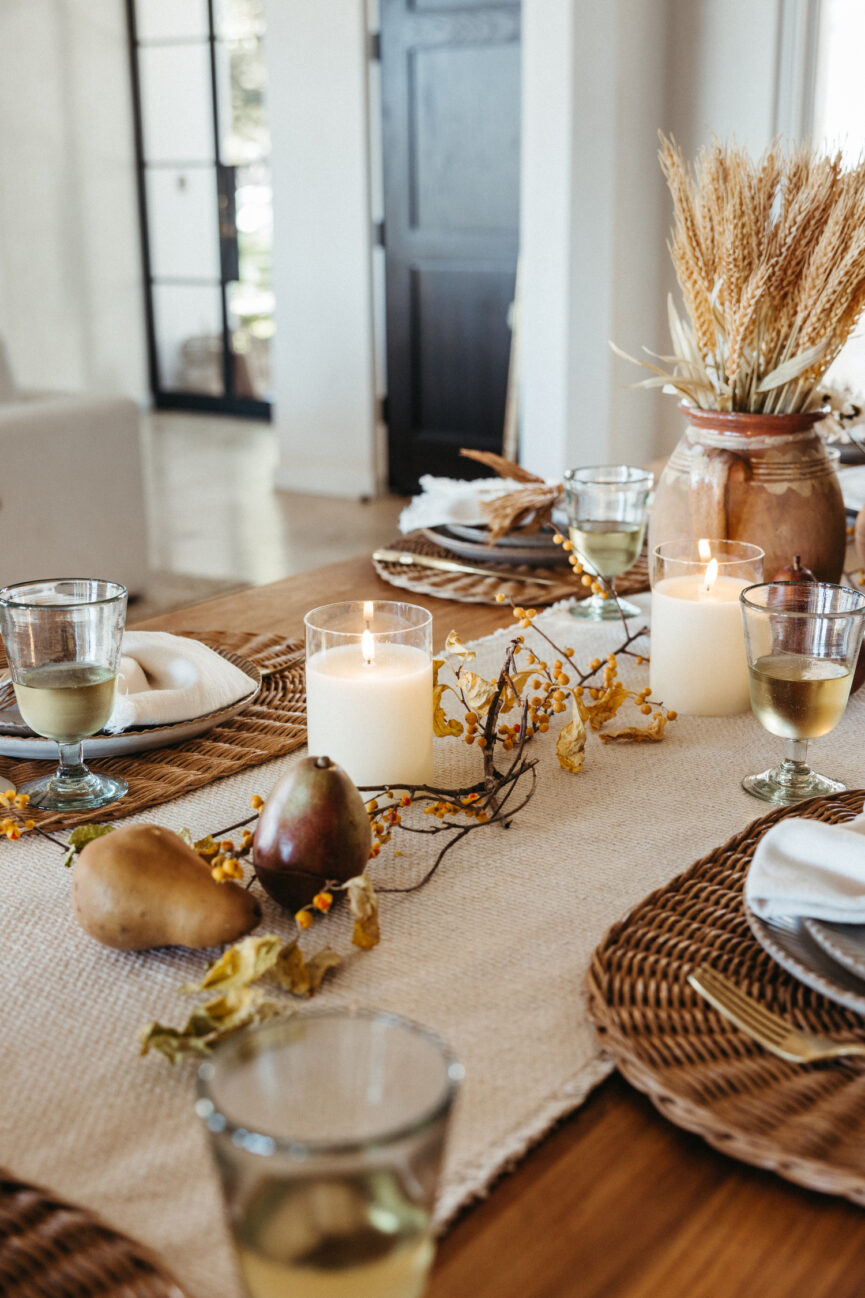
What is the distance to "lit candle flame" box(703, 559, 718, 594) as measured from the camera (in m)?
0.99

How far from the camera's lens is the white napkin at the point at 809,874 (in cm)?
61

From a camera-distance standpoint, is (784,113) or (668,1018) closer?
(668,1018)

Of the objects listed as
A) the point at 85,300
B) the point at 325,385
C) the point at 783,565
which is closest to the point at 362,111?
the point at 325,385

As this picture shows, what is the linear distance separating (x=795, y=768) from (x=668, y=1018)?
13.0 inches

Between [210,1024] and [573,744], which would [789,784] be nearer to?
[573,744]

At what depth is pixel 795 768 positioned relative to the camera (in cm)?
86

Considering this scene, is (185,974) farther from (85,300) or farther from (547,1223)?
(85,300)

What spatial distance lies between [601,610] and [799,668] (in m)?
0.44

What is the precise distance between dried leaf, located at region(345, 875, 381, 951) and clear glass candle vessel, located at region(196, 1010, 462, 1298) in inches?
9.9

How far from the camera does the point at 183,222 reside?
7.30 meters

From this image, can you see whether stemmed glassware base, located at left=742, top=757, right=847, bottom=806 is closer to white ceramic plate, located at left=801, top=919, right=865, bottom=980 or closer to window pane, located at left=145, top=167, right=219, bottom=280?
white ceramic plate, located at left=801, top=919, right=865, bottom=980

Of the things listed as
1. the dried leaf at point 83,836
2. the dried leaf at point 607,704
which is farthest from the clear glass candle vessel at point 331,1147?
the dried leaf at point 607,704

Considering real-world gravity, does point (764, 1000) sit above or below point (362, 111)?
below

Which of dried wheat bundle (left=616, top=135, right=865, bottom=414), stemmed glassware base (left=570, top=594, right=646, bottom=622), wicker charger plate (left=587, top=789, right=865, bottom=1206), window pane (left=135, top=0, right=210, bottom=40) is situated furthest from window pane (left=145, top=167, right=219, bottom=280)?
wicker charger plate (left=587, top=789, right=865, bottom=1206)
